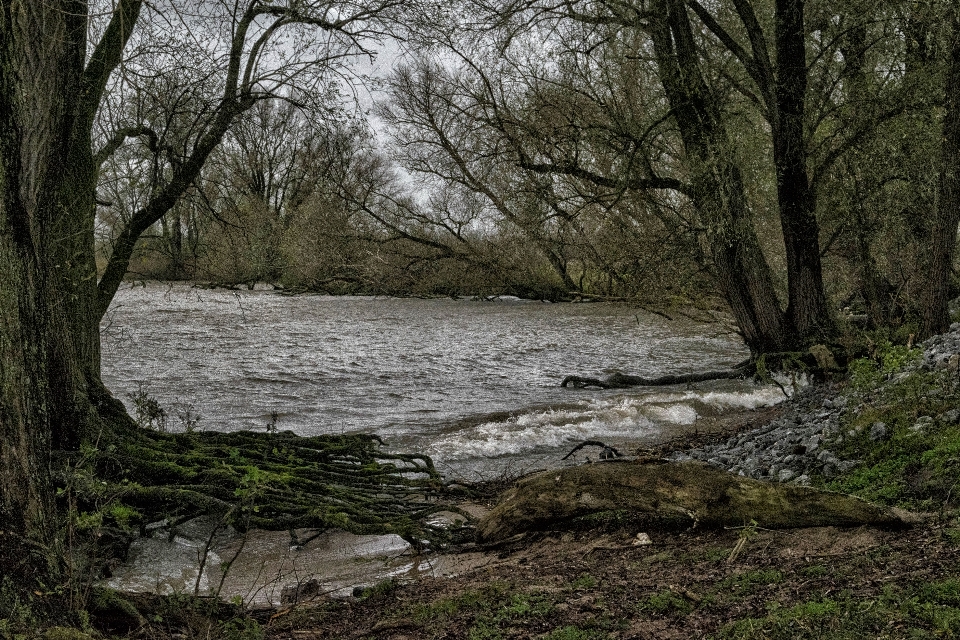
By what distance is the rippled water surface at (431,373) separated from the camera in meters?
11.2

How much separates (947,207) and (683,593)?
28.1 ft

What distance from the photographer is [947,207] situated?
9.83 m

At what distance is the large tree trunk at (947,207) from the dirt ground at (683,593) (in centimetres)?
731

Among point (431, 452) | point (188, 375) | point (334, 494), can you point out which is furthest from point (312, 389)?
point (334, 494)

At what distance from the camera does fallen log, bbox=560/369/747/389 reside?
14656mm

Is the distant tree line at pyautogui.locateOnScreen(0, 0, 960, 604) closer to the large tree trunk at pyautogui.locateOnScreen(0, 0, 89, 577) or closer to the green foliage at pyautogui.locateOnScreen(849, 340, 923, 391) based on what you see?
the large tree trunk at pyautogui.locateOnScreen(0, 0, 89, 577)

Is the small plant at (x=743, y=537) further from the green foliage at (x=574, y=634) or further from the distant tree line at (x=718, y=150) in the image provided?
the distant tree line at (x=718, y=150)

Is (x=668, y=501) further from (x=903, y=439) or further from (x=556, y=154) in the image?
(x=556, y=154)

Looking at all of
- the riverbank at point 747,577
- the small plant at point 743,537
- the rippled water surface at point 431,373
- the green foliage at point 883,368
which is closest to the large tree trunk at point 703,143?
the rippled water surface at point 431,373

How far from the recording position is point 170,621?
3.97m

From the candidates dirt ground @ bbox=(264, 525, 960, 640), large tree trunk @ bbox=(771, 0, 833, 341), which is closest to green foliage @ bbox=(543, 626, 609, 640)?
dirt ground @ bbox=(264, 525, 960, 640)

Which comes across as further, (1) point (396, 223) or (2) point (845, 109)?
(1) point (396, 223)

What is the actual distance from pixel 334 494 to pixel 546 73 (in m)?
11.0

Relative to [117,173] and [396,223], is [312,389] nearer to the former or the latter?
[117,173]
